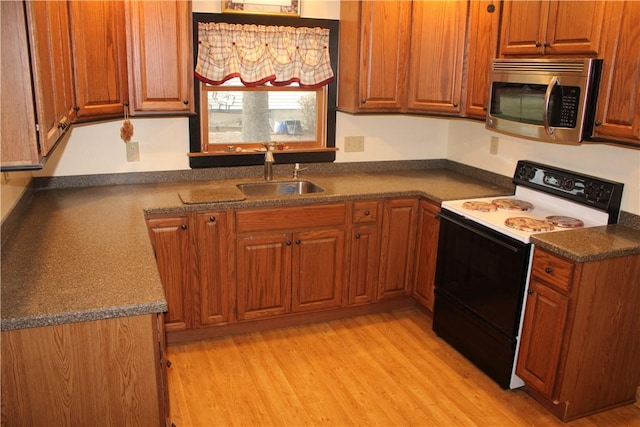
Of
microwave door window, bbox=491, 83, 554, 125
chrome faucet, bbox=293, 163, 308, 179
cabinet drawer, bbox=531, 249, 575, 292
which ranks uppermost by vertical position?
microwave door window, bbox=491, 83, 554, 125

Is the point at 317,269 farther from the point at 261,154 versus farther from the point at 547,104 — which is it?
the point at 547,104

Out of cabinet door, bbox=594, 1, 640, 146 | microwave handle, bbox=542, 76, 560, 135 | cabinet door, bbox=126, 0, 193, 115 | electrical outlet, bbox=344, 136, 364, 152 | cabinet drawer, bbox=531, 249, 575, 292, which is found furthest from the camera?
→ electrical outlet, bbox=344, 136, 364, 152

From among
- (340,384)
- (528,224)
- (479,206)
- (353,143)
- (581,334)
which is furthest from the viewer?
(353,143)

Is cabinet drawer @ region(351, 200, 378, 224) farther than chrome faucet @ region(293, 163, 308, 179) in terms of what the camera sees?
No

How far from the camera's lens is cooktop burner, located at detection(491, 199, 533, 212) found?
10.2 ft

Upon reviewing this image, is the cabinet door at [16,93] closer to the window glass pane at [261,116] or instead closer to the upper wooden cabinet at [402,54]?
the window glass pane at [261,116]

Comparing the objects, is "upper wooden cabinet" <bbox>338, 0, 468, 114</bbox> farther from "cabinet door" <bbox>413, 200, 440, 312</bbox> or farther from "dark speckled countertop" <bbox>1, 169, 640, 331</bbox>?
"cabinet door" <bbox>413, 200, 440, 312</bbox>

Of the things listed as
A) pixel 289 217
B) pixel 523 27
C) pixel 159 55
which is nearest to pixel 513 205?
pixel 523 27

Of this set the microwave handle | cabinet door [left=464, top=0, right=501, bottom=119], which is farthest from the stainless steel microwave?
cabinet door [left=464, top=0, right=501, bottom=119]

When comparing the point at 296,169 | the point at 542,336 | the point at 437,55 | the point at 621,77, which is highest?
the point at 437,55

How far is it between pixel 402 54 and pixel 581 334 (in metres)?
1.97

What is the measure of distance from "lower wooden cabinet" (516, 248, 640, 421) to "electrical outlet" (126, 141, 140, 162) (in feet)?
7.70

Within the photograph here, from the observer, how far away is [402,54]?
3531mm

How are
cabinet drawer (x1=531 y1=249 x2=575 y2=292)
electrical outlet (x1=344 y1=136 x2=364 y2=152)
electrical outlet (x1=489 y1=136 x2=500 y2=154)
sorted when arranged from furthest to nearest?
electrical outlet (x1=344 y1=136 x2=364 y2=152) < electrical outlet (x1=489 y1=136 x2=500 y2=154) < cabinet drawer (x1=531 y1=249 x2=575 y2=292)
